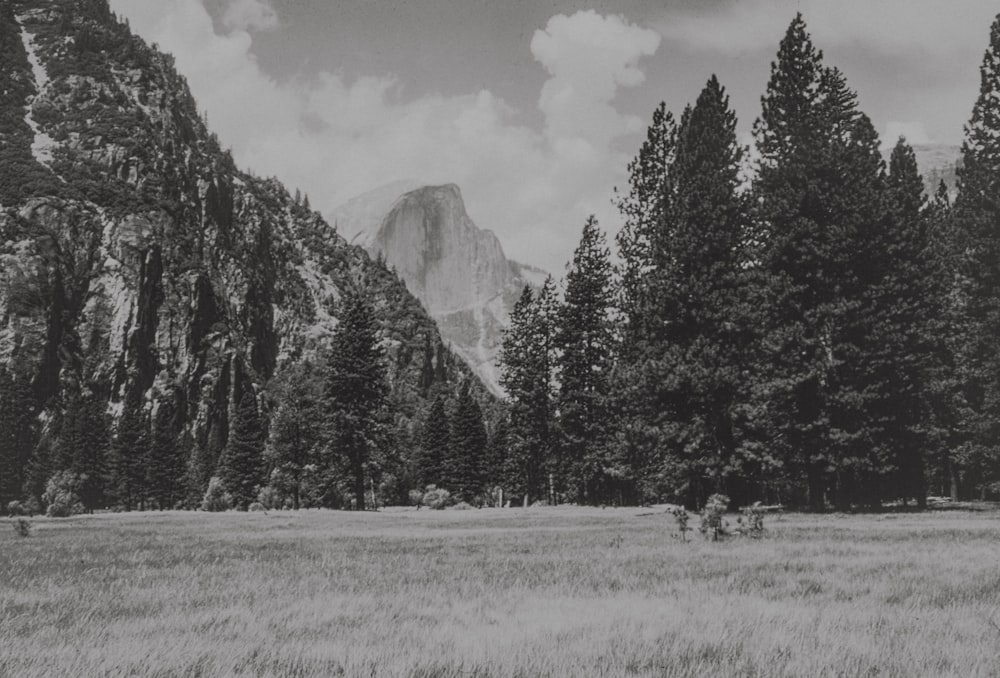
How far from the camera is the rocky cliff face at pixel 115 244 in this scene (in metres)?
126

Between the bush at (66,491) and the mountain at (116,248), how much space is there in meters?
44.3

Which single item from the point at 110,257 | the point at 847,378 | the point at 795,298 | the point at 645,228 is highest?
the point at 110,257

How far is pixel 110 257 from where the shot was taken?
140 metres

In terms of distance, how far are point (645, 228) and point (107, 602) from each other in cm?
3203

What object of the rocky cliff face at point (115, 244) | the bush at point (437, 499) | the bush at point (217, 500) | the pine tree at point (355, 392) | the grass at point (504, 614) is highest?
the rocky cliff face at point (115, 244)

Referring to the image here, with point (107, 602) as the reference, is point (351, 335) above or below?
above

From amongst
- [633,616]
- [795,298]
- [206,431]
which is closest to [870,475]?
[795,298]

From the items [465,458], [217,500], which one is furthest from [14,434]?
[465,458]

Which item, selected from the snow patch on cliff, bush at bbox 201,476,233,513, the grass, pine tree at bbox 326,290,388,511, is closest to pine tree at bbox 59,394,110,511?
bush at bbox 201,476,233,513

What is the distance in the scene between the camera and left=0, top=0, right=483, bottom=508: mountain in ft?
413

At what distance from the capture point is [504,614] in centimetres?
525

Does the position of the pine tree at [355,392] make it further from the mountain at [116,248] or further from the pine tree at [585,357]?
the mountain at [116,248]

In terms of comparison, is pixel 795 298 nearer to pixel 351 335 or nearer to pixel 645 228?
pixel 645 228

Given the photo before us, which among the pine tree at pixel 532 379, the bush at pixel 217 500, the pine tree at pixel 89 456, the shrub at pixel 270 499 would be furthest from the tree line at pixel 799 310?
the pine tree at pixel 89 456
